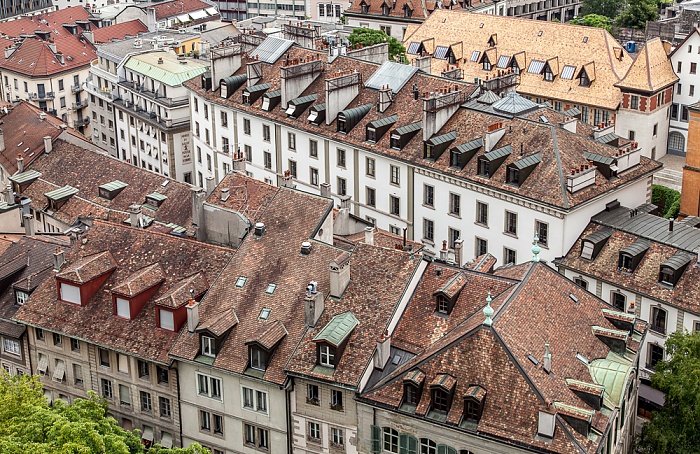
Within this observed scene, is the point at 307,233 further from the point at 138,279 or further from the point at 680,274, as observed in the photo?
the point at 680,274

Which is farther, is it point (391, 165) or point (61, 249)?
point (391, 165)

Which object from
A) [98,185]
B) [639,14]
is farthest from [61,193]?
[639,14]

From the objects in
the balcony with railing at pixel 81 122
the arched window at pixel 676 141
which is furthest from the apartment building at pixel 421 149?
the balcony with railing at pixel 81 122

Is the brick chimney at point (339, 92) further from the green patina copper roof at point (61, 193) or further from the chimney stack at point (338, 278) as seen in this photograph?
the chimney stack at point (338, 278)

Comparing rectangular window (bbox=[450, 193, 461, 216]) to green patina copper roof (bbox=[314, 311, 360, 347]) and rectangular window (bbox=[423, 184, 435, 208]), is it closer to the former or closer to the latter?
rectangular window (bbox=[423, 184, 435, 208])

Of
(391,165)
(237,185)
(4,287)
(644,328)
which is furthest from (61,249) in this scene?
(644,328)

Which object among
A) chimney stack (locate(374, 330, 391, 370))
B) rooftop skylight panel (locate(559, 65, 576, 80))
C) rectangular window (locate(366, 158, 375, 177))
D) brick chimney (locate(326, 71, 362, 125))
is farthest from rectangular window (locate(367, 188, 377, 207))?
rooftop skylight panel (locate(559, 65, 576, 80))
